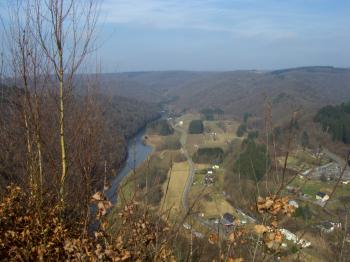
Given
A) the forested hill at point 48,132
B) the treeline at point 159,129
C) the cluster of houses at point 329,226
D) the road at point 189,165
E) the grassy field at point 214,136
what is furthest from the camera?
the treeline at point 159,129

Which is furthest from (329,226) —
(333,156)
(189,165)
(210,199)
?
(189,165)

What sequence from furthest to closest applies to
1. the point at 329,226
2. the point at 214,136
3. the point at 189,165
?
1. the point at 214,136
2. the point at 189,165
3. the point at 329,226

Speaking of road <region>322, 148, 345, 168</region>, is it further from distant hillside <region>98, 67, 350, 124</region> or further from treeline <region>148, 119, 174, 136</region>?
distant hillside <region>98, 67, 350, 124</region>

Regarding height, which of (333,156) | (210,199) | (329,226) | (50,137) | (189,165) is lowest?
(189,165)

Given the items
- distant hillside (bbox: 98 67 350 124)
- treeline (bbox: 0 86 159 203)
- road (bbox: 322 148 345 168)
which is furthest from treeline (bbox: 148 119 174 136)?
treeline (bbox: 0 86 159 203)

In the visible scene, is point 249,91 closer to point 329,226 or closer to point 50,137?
point 329,226

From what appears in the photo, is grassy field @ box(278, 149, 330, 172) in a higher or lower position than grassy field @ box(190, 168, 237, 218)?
higher

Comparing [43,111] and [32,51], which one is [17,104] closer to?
[43,111]

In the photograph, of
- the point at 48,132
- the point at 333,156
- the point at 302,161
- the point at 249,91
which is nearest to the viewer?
the point at 302,161

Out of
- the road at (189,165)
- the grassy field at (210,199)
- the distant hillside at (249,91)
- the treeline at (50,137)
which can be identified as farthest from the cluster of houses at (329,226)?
the distant hillside at (249,91)

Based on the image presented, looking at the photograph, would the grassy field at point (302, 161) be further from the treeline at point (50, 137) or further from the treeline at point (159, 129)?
the treeline at point (159, 129)

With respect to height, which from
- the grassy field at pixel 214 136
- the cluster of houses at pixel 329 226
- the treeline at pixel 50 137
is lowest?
the grassy field at pixel 214 136

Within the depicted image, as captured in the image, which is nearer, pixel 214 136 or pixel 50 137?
pixel 50 137
